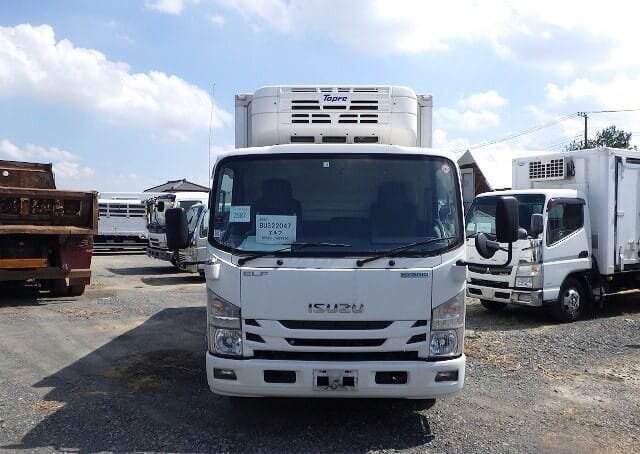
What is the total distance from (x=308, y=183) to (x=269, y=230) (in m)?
0.52

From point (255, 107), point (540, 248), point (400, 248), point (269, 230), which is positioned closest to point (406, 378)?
point (400, 248)

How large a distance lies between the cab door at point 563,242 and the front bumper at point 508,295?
216mm

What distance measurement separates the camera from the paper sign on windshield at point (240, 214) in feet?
16.1

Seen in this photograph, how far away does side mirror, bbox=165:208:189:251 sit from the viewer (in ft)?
17.4

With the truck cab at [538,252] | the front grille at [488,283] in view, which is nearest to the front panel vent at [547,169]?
the truck cab at [538,252]

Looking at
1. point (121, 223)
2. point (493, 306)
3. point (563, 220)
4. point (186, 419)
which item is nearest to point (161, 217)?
point (121, 223)

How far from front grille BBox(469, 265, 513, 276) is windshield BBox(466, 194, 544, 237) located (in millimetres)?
598

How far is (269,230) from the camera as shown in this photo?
4812mm

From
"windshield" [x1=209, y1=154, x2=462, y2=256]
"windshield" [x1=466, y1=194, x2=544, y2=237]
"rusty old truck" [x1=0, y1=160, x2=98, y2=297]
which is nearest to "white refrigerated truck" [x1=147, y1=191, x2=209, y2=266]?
"rusty old truck" [x1=0, y1=160, x2=98, y2=297]

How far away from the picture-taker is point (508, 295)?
1001cm

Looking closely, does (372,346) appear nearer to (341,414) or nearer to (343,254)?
(343,254)

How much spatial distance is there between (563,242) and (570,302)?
41.9 inches

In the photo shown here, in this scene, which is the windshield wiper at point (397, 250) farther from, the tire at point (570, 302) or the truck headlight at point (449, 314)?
the tire at point (570, 302)

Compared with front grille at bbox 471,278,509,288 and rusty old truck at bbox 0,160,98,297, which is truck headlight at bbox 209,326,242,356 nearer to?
front grille at bbox 471,278,509,288
